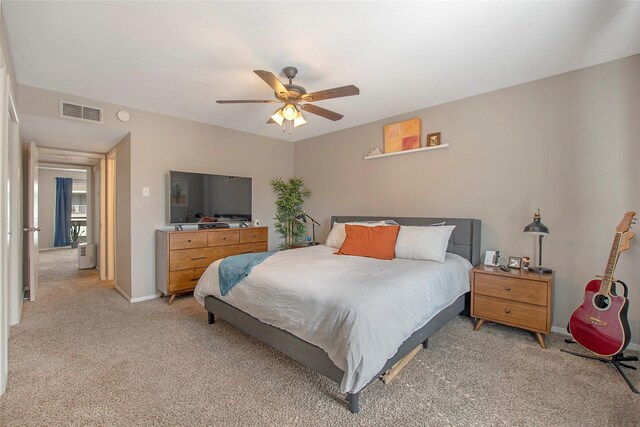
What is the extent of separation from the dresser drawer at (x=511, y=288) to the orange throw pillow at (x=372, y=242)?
85 centimetres

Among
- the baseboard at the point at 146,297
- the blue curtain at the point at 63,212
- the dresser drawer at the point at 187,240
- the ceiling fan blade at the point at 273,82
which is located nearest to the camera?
the ceiling fan blade at the point at 273,82

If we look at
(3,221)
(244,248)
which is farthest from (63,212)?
(3,221)

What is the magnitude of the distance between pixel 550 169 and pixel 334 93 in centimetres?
223

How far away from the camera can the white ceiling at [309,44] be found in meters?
1.87

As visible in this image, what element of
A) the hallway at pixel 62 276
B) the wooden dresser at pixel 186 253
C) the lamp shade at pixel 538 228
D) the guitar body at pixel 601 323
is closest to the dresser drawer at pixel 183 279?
the wooden dresser at pixel 186 253

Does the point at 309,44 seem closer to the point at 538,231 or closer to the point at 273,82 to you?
the point at 273,82

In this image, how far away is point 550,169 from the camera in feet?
9.08

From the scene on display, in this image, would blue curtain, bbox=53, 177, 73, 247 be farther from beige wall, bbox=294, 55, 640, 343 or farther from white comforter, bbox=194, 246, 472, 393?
beige wall, bbox=294, 55, 640, 343

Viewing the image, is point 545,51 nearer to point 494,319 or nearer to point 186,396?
point 494,319

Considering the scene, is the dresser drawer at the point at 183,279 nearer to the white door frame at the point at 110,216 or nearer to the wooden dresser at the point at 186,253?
the wooden dresser at the point at 186,253

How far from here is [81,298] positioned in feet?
12.2

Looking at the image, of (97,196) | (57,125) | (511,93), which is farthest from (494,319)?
(97,196)

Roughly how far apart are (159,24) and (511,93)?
10.8 feet

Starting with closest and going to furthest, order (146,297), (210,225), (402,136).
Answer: (146,297)
(402,136)
(210,225)
